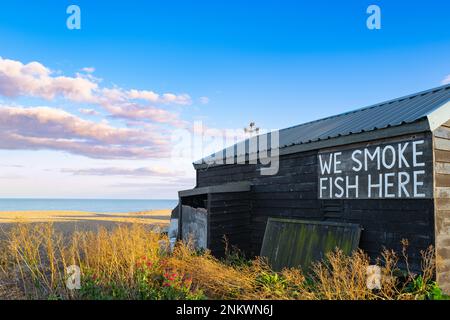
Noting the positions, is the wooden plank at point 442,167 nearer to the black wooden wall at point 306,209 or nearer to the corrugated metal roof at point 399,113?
the black wooden wall at point 306,209

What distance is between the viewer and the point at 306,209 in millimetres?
9422

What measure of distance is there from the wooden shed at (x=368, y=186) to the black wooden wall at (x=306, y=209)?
0.02 m

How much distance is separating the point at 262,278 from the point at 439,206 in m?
3.59

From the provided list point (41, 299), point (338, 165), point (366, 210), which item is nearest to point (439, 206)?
point (366, 210)

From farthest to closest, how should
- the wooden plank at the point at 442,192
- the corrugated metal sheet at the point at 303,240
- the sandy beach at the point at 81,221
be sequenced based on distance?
the sandy beach at the point at 81,221 → the corrugated metal sheet at the point at 303,240 → the wooden plank at the point at 442,192

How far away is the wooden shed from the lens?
6863 mm

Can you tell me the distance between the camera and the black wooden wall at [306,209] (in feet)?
23.0

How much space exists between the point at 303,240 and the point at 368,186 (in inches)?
82.0

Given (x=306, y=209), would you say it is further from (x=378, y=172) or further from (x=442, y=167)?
(x=442, y=167)

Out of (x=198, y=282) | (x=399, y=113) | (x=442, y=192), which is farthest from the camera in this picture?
(x=399, y=113)

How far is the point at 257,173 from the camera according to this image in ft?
37.6

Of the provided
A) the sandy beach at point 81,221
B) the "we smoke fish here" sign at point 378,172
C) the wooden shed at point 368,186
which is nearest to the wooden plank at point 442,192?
the wooden shed at point 368,186

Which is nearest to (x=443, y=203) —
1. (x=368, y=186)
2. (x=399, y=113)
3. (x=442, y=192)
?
(x=442, y=192)
